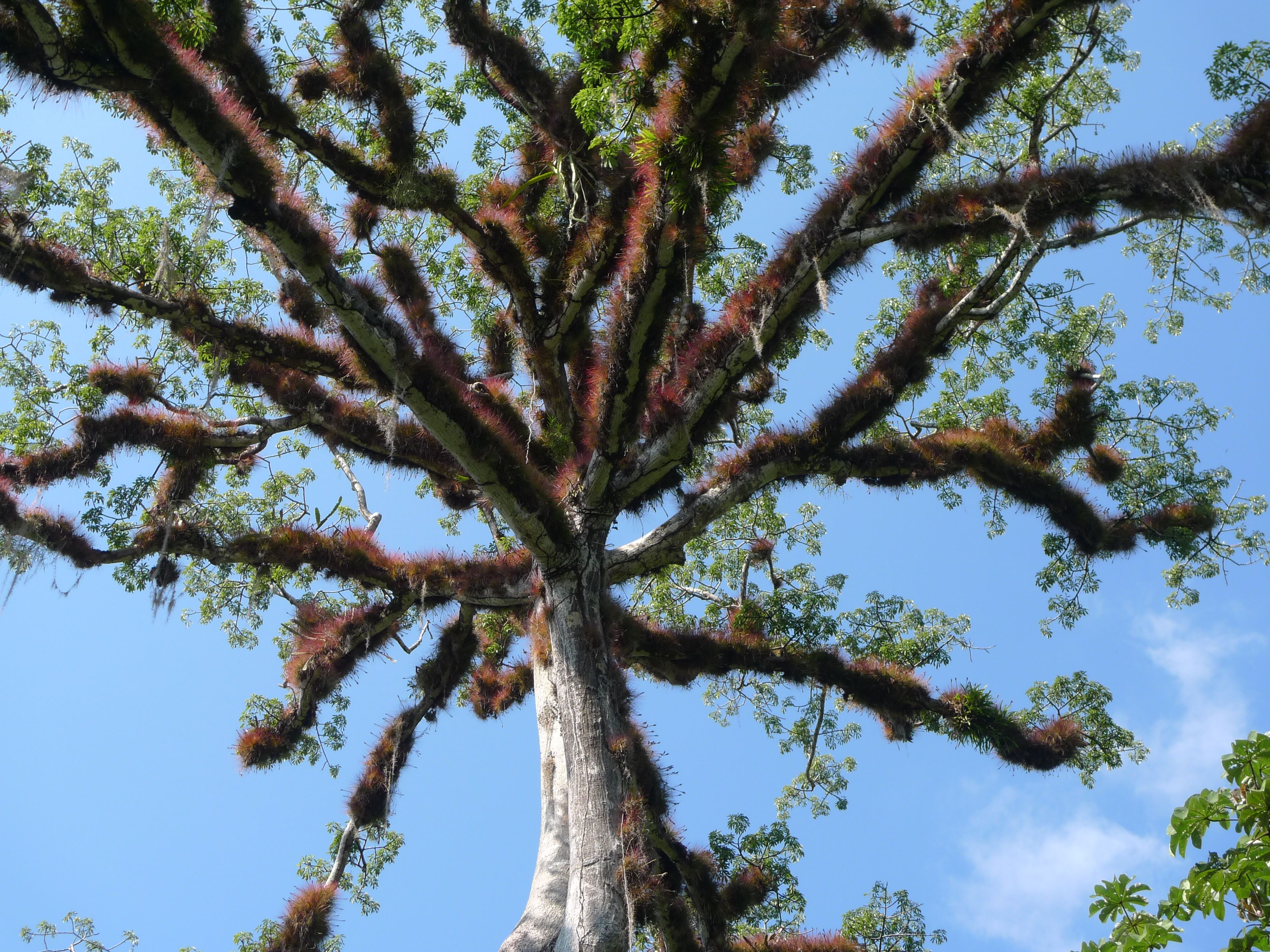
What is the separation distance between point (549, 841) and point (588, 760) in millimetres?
915

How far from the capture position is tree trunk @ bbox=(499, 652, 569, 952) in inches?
233

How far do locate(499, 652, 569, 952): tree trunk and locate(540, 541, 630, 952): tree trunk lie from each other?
8 cm

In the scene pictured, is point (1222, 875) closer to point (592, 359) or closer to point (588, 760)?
point (588, 760)

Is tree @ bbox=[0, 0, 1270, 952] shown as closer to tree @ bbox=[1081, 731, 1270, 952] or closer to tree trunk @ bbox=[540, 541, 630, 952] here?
tree trunk @ bbox=[540, 541, 630, 952]

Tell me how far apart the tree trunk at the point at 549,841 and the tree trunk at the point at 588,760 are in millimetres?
80

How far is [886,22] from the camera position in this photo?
938 cm

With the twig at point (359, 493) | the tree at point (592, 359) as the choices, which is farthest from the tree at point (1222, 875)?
the twig at point (359, 493)

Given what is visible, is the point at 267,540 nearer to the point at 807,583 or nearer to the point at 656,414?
the point at 656,414

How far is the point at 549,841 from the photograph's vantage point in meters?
7.01

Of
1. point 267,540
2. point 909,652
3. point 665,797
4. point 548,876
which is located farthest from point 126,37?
point 909,652

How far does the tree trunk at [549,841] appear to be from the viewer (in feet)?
19.4

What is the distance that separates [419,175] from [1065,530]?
746 cm

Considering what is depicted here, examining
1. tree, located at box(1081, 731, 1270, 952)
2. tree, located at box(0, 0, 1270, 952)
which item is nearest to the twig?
tree, located at box(0, 0, 1270, 952)

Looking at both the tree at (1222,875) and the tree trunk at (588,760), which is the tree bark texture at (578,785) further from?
the tree at (1222,875)
